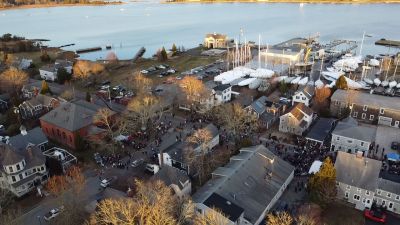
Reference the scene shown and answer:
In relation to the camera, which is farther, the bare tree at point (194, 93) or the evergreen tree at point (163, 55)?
the evergreen tree at point (163, 55)

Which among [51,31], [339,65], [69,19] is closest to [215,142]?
[339,65]

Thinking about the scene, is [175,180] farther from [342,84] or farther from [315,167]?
[342,84]

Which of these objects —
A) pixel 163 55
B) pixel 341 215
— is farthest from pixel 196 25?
pixel 341 215

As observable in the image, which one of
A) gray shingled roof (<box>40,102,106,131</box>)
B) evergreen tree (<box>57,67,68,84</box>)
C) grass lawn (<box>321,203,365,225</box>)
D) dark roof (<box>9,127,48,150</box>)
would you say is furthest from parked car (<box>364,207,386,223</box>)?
evergreen tree (<box>57,67,68,84</box>)

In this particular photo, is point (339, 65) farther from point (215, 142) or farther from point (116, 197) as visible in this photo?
point (116, 197)

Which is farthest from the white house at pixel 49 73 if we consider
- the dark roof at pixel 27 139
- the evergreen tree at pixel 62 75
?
the dark roof at pixel 27 139

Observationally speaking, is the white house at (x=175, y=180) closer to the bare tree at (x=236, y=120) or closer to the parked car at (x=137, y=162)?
the parked car at (x=137, y=162)
